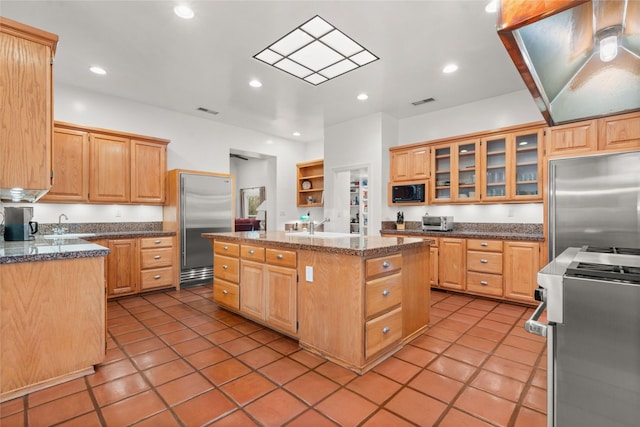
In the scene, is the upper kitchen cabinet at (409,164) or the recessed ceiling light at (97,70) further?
the upper kitchen cabinet at (409,164)

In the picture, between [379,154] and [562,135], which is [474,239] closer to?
[562,135]

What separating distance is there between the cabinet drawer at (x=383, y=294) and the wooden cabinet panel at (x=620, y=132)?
121 inches

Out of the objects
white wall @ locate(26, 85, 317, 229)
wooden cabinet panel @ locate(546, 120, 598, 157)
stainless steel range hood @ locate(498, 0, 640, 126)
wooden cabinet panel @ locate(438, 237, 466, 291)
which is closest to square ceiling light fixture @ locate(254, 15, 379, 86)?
stainless steel range hood @ locate(498, 0, 640, 126)

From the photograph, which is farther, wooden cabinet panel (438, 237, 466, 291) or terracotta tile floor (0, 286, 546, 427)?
wooden cabinet panel (438, 237, 466, 291)

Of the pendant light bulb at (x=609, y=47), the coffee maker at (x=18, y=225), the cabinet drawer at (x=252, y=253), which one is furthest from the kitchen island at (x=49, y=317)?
the pendant light bulb at (x=609, y=47)

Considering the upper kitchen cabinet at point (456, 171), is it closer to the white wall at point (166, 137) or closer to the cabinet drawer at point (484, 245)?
the cabinet drawer at point (484, 245)

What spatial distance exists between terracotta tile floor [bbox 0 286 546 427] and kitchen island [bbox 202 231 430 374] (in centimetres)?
14

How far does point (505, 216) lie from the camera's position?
4.40 metres

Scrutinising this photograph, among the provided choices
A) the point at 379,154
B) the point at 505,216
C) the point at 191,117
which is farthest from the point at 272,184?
the point at 505,216

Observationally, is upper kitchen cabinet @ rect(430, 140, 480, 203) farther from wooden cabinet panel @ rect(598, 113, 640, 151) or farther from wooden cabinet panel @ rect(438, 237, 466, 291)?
wooden cabinet panel @ rect(598, 113, 640, 151)

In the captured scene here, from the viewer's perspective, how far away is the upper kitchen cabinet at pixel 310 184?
22.7 ft

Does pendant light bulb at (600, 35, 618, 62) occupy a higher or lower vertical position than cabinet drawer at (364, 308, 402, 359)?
higher

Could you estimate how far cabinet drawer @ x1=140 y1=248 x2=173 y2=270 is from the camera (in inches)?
167

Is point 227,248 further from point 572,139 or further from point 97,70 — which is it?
point 572,139
